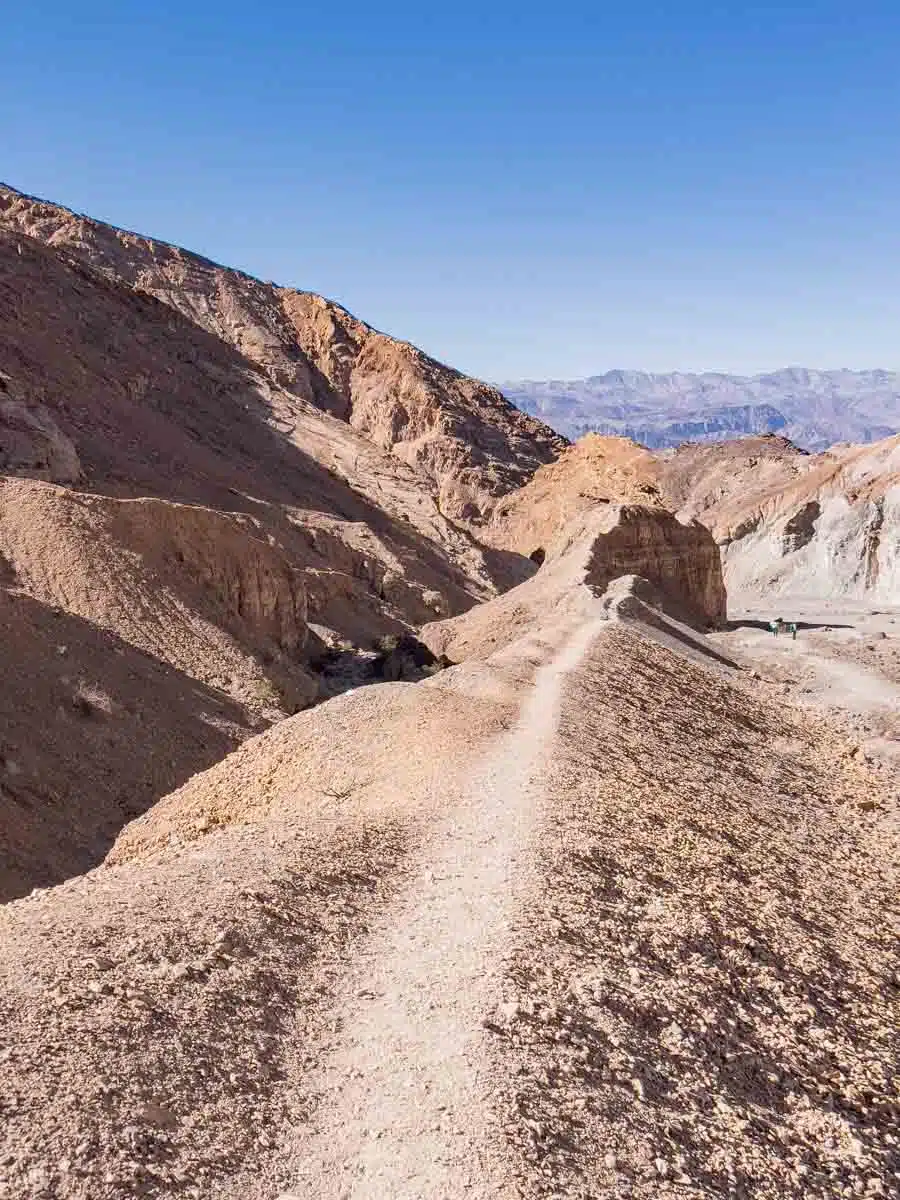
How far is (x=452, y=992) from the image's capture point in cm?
599

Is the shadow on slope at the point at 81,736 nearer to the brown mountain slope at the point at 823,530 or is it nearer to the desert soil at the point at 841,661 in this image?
the desert soil at the point at 841,661

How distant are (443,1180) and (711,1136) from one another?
1.68 metres

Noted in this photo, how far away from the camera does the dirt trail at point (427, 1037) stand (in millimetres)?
4461

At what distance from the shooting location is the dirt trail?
4.46 m

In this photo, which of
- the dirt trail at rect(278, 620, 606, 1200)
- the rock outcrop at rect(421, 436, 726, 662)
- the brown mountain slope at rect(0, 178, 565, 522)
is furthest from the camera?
the brown mountain slope at rect(0, 178, 565, 522)

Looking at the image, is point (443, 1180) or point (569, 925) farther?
point (569, 925)

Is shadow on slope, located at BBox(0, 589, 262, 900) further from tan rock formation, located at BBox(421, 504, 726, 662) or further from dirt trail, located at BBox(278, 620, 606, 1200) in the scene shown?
tan rock formation, located at BBox(421, 504, 726, 662)

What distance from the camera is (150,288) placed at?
72375mm

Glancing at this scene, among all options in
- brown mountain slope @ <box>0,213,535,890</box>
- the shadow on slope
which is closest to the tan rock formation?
brown mountain slope @ <box>0,213,535,890</box>

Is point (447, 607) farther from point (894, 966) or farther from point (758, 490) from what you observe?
point (758, 490)

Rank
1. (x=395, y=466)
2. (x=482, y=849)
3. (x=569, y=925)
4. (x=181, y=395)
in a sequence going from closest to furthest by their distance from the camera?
(x=569, y=925)
(x=482, y=849)
(x=181, y=395)
(x=395, y=466)

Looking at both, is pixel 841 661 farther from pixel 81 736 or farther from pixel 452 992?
pixel 452 992

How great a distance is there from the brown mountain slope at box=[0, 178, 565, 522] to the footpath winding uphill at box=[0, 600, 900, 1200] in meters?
51.9

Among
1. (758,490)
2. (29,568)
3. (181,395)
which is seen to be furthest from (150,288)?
(29,568)
